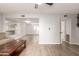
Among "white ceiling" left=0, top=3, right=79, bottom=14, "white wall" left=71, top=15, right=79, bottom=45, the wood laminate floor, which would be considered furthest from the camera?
"white wall" left=71, top=15, right=79, bottom=45

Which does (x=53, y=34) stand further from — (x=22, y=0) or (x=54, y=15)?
(x=22, y=0)

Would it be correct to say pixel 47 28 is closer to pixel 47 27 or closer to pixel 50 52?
pixel 47 27

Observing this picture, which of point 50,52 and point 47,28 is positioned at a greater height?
point 47,28

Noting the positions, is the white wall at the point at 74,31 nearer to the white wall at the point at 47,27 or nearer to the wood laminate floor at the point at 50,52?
the white wall at the point at 47,27

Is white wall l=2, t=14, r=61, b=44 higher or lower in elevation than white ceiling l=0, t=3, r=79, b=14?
lower

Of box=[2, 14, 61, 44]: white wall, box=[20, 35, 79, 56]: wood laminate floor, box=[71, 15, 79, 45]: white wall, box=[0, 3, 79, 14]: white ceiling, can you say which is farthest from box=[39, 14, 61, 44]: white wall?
box=[20, 35, 79, 56]: wood laminate floor

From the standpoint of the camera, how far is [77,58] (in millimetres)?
2592

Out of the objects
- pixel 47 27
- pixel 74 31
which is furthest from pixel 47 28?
pixel 74 31

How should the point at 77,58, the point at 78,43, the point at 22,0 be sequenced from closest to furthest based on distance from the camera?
the point at 77,58, the point at 22,0, the point at 78,43

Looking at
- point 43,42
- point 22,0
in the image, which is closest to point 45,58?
point 22,0

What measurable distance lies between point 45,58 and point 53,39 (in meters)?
5.21

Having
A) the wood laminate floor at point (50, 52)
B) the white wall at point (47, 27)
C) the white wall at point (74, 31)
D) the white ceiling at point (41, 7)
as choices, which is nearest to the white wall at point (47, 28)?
the white wall at point (47, 27)

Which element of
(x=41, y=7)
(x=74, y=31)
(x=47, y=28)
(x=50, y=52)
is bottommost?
(x=50, y=52)

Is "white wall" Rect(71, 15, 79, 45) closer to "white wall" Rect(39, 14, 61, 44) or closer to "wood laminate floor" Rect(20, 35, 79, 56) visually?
"white wall" Rect(39, 14, 61, 44)
